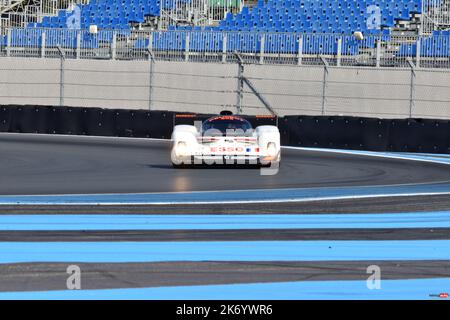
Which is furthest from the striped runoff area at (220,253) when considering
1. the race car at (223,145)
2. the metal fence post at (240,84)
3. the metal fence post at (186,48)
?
the metal fence post at (186,48)

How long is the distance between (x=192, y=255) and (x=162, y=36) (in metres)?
21.5

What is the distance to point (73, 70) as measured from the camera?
30016mm

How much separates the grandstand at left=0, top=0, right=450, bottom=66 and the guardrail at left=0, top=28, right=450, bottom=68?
0.09 feet

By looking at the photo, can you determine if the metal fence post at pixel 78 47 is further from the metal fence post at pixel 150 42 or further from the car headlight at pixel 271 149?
the car headlight at pixel 271 149

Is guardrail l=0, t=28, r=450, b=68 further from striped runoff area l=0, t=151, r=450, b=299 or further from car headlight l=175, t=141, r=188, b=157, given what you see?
striped runoff area l=0, t=151, r=450, b=299

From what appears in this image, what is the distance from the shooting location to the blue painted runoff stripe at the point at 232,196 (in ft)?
40.8

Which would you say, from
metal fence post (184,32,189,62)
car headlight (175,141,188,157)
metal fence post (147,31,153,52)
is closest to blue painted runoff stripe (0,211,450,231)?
car headlight (175,141,188,157)

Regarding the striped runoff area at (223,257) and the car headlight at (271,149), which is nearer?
the striped runoff area at (223,257)

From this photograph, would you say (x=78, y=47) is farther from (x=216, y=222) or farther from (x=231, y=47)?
(x=216, y=222)

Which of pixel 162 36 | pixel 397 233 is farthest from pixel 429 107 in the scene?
pixel 397 233

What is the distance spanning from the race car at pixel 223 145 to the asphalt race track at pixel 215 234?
0.80ft

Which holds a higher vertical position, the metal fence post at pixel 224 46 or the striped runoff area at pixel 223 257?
the metal fence post at pixel 224 46
